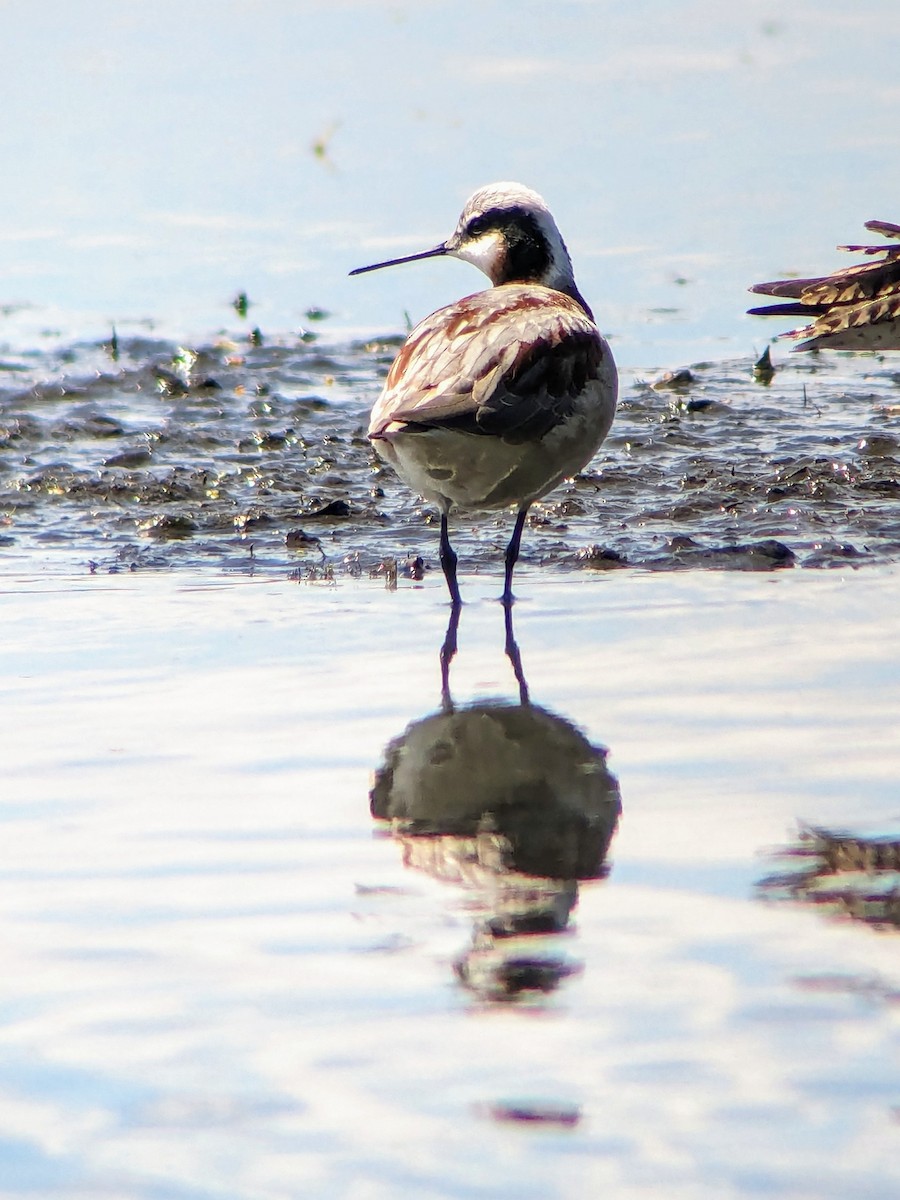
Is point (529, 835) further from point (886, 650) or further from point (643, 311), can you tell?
point (643, 311)

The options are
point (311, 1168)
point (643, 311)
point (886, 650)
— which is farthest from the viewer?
point (643, 311)

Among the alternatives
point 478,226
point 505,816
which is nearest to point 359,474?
point 478,226

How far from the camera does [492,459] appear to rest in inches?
222

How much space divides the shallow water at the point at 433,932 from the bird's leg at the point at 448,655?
0.04 m

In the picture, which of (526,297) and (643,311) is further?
(643,311)

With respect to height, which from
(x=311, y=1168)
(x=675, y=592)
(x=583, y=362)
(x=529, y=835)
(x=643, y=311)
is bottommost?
(x=311, y=1168)

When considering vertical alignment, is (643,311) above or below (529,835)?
above

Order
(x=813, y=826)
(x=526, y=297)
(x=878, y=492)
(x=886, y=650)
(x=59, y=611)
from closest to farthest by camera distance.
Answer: (x=813, y=826) → (x=886, y=650) → (x=59, y=611) → (x=526, y=297) → (x=878, y=492)

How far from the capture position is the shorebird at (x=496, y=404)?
5.44m

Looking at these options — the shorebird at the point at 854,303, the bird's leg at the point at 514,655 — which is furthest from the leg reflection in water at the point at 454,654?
the shorebird at the point at 854,303

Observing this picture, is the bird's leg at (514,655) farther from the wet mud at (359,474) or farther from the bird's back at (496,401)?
the wet mud at (359,474)

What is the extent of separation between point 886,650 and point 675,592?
1.02 metres

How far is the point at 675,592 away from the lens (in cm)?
566

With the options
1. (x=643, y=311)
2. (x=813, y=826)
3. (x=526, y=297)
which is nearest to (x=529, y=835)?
(x=813, y=826)
